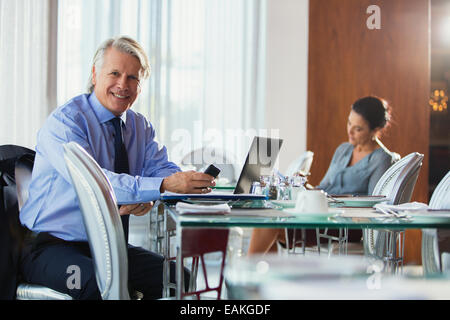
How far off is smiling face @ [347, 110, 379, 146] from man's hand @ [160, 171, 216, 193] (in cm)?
176

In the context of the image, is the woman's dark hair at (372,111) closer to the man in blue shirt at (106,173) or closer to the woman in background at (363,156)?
the woman in background at (363,156)

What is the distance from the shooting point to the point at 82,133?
1.81 m

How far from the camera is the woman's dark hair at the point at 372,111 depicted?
319 cm

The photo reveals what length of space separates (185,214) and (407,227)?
519 millimetres

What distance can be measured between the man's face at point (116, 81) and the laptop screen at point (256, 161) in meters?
0.54

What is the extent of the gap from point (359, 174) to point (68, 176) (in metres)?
1.94

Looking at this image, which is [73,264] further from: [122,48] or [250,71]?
[250,71]

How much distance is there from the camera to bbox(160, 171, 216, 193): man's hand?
1663 millimetres

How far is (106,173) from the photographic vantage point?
169cm

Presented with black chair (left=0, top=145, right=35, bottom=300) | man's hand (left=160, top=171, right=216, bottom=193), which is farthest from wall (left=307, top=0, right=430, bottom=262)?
black chair (left=0, top=145, right=35, bottom=300)

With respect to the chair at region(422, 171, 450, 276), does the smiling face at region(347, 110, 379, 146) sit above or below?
above

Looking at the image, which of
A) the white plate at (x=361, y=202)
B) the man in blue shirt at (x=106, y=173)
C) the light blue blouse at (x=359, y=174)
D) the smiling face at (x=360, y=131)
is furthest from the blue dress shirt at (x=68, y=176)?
the smiling face at (x=360, y=131)

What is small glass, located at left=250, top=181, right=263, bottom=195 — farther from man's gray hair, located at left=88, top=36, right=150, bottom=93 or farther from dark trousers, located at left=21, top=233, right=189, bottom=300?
man's gray hair, located at left=88, top=36, right=150, bottom=93
